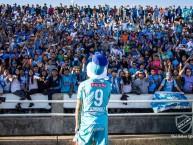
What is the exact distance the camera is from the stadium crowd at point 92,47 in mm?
9688

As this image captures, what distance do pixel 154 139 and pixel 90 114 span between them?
3543 millimetres

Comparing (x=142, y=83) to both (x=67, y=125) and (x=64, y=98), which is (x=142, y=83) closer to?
(x=64, y=98)

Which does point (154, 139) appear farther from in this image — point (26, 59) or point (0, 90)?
point (26, 59)

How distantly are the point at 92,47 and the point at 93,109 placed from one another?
33.4ft

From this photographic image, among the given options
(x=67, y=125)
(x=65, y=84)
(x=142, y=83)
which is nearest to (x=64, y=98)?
(x=67, y=125)

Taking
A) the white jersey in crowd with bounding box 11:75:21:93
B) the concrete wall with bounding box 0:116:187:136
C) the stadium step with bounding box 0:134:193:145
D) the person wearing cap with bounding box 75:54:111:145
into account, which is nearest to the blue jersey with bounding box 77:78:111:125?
the person wearing cap with bounding box 75:54:111:145

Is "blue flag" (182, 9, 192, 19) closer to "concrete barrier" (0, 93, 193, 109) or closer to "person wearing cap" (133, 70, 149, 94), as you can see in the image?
"person wearing cap" (133, 70, 149, 94)

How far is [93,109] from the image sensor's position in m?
5.03

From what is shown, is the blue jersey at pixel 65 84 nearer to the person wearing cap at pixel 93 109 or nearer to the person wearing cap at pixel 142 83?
the person wearing cap at pixel 142 83

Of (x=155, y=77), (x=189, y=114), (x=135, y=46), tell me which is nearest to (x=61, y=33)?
(x=135, y=46)

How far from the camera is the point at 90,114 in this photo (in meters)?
5.02

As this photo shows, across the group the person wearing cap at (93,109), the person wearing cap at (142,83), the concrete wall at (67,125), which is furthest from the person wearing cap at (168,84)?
the person wearing cap at (93,109)

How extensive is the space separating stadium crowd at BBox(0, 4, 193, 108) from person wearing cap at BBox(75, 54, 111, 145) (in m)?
3.72

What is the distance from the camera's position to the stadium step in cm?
779
